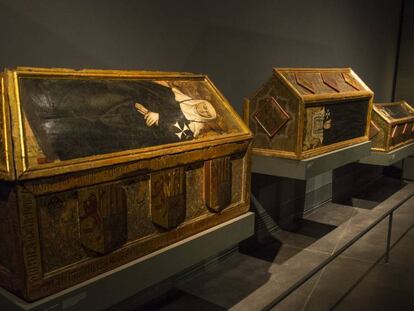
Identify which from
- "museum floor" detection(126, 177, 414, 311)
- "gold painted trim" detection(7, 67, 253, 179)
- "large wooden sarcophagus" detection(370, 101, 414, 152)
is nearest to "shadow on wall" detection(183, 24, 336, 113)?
"gold painted trim" detection(7, 67, 253, 179)

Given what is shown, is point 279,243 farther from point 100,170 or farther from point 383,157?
point 100,170

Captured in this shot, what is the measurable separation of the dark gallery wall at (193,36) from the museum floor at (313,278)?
1568mm

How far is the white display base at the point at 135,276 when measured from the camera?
1.63m

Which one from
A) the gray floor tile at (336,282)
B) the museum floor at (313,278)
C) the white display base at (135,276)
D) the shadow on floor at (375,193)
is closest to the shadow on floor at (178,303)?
the museum floor at (313,278)

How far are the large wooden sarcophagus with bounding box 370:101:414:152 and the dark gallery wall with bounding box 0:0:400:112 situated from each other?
2.99ft

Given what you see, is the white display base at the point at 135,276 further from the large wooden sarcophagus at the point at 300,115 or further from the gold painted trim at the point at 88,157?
the large wooden sarcophagus at the point at 300,115

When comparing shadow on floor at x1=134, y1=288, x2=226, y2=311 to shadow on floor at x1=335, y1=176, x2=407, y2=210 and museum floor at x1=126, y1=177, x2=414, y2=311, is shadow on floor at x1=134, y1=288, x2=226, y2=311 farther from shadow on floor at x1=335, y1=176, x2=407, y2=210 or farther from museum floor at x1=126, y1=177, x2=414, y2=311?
shadow on floor at x1=335, y1=176, x2=407, y2=210

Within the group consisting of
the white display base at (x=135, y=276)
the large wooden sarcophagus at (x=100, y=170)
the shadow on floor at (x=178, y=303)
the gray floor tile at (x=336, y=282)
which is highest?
the large wooden sarcophagus at (x=100, y=170)

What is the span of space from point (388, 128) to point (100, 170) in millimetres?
4409

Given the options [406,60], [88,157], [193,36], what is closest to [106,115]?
[88,157]

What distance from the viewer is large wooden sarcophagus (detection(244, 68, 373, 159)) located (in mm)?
3312

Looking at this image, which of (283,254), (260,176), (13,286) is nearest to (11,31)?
(13,286)

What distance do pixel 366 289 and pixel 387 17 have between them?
5.21 meters

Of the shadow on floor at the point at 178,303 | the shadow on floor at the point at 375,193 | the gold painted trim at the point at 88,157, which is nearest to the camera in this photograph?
the gold painted trim at the point at 88,157
